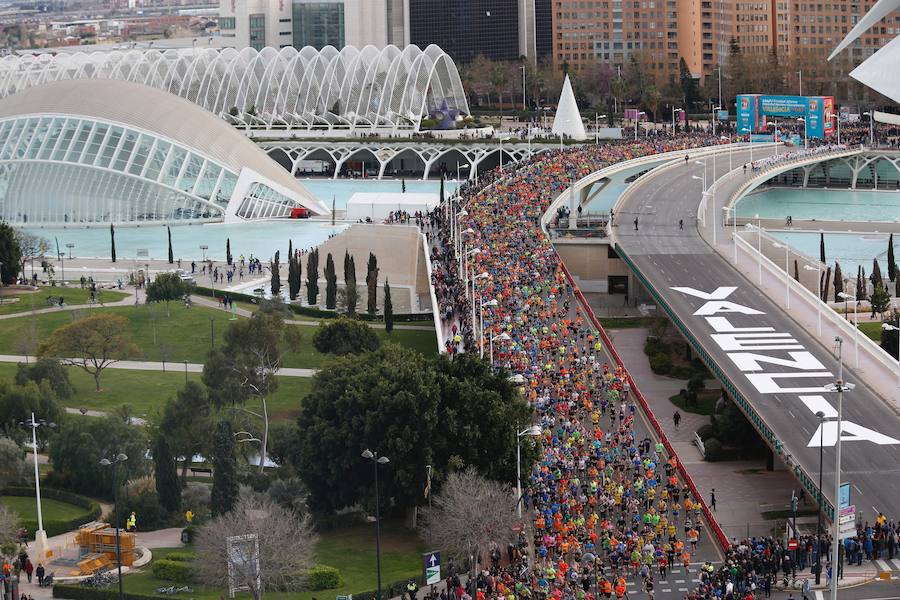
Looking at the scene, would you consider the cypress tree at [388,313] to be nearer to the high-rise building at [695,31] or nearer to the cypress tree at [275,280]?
the cypress tree at [275,280]

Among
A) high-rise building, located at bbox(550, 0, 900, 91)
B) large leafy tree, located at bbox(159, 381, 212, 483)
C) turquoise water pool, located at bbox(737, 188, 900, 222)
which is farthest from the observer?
Answer: high-rise building, located at bbox(550, 0, 900, 91)

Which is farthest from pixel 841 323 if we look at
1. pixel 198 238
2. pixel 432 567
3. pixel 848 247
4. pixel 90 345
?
pixel 198 238

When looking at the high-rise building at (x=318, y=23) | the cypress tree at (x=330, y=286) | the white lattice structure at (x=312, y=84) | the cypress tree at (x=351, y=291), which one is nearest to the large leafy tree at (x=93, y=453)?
the cypress tree at (x=351, y=291)

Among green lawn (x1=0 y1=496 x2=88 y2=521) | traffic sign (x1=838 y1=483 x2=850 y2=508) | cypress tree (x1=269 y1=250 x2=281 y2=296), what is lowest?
green lawn (x1=0 y1=496 x2=88 y2=521)

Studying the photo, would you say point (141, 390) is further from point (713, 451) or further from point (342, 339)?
point (713, 451)

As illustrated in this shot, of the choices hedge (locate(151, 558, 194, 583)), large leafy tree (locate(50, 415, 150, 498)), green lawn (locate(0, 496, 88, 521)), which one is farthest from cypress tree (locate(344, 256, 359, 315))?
hedge (locate(151, 558, 194, 583))

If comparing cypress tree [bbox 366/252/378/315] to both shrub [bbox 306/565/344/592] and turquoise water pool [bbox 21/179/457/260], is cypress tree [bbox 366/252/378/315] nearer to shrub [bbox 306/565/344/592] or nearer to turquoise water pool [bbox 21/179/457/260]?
turquoise water pool [bbox 21/179/457/260]
